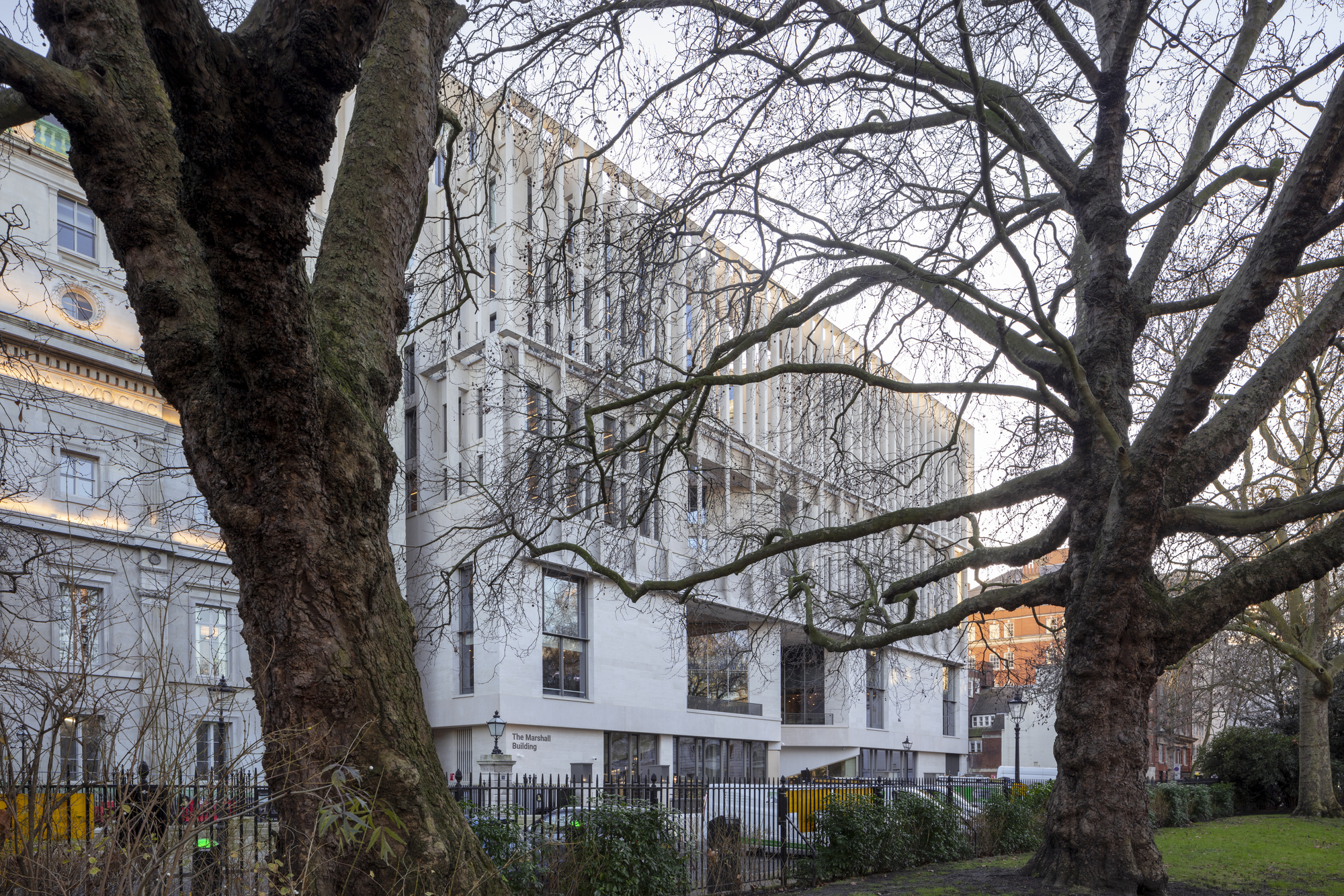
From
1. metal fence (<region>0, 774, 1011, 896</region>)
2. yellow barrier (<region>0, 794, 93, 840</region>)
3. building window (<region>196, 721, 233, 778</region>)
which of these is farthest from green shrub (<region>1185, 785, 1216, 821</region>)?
yellow barrier (<region>0, 794, 93, 840</region>)

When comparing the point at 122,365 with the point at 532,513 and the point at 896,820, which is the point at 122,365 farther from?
the point at 896,820

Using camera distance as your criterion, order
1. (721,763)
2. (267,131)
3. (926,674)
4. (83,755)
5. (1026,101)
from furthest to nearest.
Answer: (926,674)
(721,763)
(1026,101)
(83,755)
(267,131)

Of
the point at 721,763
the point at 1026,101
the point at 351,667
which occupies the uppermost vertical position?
the point at 1026,101

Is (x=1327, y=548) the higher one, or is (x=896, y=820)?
(x=1327, y=548)


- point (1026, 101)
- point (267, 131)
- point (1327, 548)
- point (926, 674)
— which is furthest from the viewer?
point (926, 674)

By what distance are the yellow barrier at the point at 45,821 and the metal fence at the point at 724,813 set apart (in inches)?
223

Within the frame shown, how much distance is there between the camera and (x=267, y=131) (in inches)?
148

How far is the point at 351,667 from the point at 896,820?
11.4 metres

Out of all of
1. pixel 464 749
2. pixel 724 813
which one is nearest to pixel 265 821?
pixel 724 813

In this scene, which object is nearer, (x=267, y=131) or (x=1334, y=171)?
(x=267, y=131)

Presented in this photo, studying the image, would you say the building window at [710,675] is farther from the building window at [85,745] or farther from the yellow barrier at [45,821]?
the yellow barrier at [45,821]

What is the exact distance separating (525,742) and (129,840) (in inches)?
955

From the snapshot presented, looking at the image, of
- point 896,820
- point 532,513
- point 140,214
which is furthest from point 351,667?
point 896,820

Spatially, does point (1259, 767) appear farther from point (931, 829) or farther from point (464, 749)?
point (464, 749)
